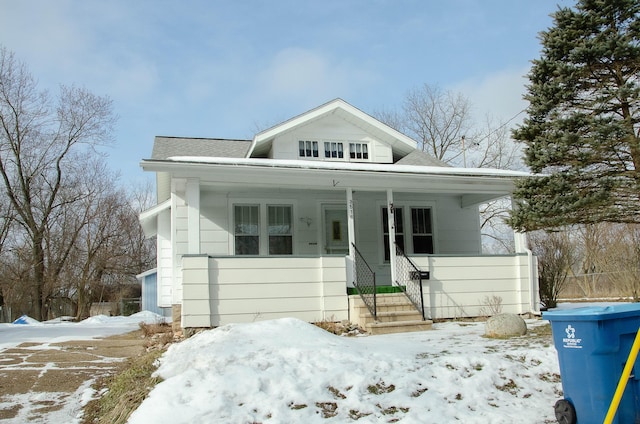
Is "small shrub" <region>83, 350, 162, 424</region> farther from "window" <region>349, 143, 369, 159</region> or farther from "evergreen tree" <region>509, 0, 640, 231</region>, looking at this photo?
"window" <region>349, 143, 369, 159</region>

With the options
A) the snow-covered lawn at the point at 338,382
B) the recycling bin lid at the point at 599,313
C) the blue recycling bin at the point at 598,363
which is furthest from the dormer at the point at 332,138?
the blue recycling bin at the point at 598,363

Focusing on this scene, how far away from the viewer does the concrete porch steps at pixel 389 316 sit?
9.80 meters

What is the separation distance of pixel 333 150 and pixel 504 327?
6831 millimetres

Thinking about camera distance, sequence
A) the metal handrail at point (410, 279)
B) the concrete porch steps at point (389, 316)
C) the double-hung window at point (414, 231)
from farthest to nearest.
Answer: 1. the double-hung window at point (414, 231)
2. the metal handrail at point (410, 279)
3. the concrete porch steps at point (389, 316)

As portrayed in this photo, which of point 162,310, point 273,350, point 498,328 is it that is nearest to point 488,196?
point 498,328

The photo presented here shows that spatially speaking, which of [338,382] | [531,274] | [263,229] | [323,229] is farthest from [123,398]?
[531,274]

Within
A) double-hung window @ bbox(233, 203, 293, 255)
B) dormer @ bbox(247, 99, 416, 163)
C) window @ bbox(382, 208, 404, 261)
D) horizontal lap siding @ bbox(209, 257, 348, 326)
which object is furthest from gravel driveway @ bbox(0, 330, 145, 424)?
window @ bbox(382, 208, 404, 261)

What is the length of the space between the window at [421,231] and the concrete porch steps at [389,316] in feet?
10.8

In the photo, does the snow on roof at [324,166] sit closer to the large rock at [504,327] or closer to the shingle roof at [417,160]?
the shingle roof at [417,160]

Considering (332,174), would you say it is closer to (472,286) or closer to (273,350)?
(472,286)

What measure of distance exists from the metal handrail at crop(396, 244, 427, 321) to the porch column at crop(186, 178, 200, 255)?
4047mm

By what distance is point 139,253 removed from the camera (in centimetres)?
3709

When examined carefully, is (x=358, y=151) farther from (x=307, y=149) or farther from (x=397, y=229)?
(x=397, y=229)

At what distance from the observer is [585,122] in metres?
10.1
